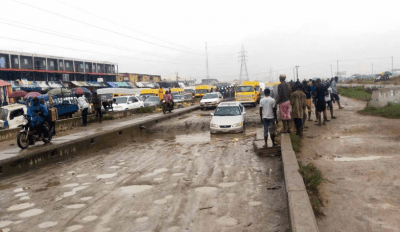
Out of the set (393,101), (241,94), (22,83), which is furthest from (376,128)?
(22,83)

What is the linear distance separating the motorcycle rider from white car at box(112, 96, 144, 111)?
14065mm

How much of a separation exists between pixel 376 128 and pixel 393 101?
6.27 meters

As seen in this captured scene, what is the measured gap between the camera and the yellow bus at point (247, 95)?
2893 centimetres

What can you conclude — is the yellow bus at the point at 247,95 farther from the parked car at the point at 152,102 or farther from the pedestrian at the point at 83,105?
the pedestrian at the point at 83,105

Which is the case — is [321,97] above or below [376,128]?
above

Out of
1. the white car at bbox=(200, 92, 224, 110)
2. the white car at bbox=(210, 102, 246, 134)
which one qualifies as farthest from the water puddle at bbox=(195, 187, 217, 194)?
the white car at bbox=(200, 92, 224, 110)

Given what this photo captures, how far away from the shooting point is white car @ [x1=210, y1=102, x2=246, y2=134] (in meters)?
14.5

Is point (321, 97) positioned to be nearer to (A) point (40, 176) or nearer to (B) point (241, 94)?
(A) point (40, 176)

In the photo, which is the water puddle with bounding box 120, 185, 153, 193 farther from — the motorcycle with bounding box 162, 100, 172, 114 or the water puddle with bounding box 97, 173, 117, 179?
the motorcycle with bounding box 162, 100, 172, 114

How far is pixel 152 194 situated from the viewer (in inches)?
241

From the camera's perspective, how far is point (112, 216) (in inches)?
198

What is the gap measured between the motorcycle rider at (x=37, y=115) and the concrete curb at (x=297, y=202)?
7928mm

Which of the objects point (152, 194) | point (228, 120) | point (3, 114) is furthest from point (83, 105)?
point (152, 194)

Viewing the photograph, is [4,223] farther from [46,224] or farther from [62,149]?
[62,149]
